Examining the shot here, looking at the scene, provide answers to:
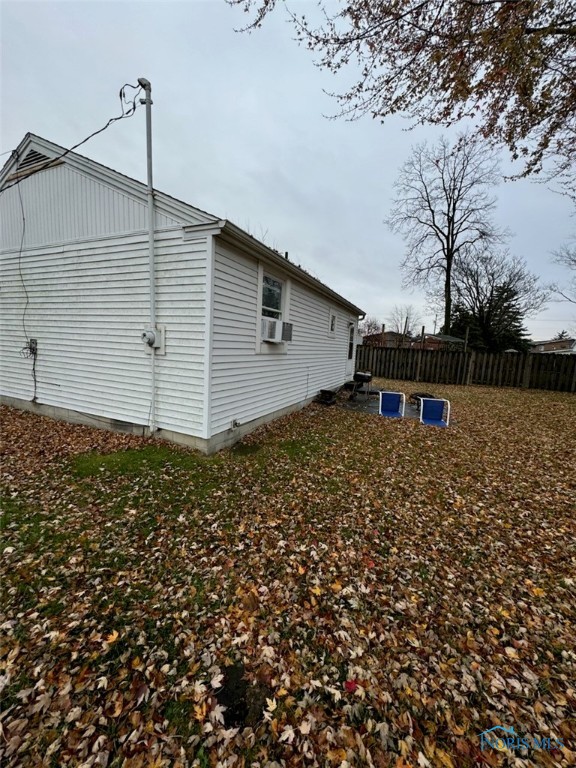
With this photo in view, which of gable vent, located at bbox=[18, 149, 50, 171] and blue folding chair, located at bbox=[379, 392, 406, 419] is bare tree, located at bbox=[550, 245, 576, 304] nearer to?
blue folding chair, located at bbox=[379, 392, 406, 419]

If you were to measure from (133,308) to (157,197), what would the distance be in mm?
1870

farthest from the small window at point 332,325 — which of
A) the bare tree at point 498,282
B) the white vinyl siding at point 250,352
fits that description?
the bare tree at point 498,282

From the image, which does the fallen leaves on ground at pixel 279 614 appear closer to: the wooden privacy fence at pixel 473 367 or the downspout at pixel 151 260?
the downspout at pixel 151 260

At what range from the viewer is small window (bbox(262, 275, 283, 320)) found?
20.9 ft

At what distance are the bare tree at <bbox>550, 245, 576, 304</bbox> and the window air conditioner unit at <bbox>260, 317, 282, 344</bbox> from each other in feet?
58.4

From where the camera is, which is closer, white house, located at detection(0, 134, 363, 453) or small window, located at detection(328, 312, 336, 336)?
white house, located at detection(0, 134, 363, 453)

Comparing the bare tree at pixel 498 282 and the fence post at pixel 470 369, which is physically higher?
the bare tree at pixel 498 282

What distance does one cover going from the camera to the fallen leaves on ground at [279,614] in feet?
5.18

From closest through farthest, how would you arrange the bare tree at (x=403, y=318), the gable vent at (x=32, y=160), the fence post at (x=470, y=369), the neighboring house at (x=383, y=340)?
the gable vent at (x=32, y=160) → the fence post at (x=470, y=369) → the neighboring house at (x=383, y=340) → the bare tree at (x=403, y=318)

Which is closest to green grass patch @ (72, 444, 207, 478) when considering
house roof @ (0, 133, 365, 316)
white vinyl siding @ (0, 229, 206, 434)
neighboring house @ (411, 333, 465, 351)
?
white vinyl siding @ (0, 229, 206, 434)

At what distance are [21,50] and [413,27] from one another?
21.7ft

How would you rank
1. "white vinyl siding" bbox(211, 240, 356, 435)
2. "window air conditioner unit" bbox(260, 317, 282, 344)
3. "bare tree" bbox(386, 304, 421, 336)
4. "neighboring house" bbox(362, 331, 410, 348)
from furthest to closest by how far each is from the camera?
"bare tree" bbox(386, 304, 421, 336), "neighboring house" bbox(362, 331, 410, 348), "window air conditioner unit" bbox(260, 317, 282, 344), "white vinyl siding" bbox(211, 240, 356, 435)

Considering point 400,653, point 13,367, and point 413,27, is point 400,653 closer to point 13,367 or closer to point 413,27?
point 413,27

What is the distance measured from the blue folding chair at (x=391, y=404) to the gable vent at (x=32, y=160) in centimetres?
906
